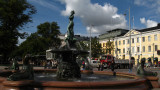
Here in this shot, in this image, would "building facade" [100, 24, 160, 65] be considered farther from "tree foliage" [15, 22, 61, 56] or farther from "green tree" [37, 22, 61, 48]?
"tree foliage" [15, 22, 61, 56]

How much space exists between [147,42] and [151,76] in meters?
53.3

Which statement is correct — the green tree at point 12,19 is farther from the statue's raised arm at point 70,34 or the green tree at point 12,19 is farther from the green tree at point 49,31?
the statue's raised arm at point 70,34

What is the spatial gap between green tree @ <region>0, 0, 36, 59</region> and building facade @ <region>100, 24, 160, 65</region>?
2834 cm

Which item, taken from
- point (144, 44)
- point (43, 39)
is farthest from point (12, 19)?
point (144, 44)

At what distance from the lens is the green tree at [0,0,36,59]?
3456cm

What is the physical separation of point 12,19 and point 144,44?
44344mm

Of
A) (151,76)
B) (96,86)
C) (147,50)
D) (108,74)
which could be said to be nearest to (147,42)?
(147,50)

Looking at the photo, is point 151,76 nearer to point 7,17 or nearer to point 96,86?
point 96,86

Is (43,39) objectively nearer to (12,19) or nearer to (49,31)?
(49,31)

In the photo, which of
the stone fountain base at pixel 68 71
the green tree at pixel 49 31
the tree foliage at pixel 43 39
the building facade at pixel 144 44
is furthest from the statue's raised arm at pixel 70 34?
the green tree at pixel 49 31

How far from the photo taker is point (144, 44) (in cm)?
5909

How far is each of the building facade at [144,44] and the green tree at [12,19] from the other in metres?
28.3

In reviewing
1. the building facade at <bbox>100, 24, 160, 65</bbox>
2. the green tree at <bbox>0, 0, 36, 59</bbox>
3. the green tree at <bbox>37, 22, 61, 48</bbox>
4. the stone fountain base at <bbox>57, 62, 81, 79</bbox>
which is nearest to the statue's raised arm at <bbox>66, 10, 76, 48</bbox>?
the stone fountain base at <bbox>57, 62, 81, 79</bbox>

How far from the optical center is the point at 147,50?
5781 centimetres
